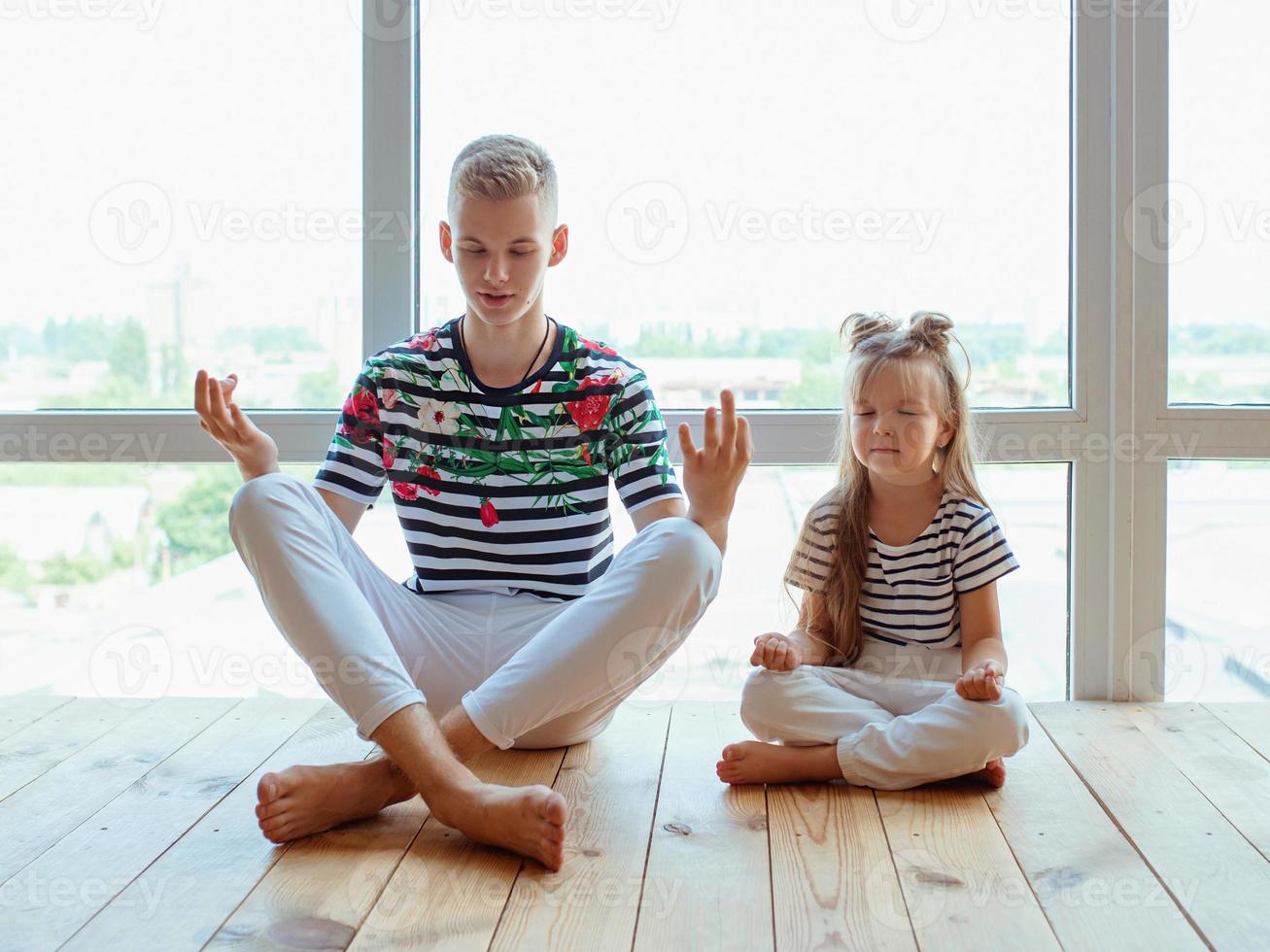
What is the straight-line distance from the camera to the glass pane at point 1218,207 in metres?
1.84

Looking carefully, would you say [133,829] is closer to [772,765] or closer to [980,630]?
[772,765]

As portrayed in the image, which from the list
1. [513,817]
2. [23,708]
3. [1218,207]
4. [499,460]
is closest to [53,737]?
[23,708]

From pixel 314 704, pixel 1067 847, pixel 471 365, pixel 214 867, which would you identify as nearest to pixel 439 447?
pixel 471 365

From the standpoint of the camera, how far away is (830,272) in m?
1.91

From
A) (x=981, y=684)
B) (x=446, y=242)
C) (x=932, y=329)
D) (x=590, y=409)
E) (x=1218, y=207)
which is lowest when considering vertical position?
(x=981, y=684)

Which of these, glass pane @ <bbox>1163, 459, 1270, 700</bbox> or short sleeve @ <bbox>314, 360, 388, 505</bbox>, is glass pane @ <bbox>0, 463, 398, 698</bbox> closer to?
short sleeve @ <bbox>314, 360, 388, 505</bbox>

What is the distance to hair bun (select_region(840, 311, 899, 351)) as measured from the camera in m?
1.64

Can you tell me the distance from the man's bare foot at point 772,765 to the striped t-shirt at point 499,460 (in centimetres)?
32

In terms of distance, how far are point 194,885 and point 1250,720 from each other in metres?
1.46

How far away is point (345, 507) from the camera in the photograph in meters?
1.59

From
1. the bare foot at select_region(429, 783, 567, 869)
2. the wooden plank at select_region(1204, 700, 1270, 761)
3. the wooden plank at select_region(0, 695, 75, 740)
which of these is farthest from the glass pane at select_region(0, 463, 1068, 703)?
the bare foot at select_region(429, 783, 567, 869)

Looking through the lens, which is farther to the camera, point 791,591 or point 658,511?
point 791,591

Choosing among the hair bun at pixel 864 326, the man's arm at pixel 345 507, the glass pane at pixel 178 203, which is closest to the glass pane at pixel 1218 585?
the hair bun at pixel 864 326

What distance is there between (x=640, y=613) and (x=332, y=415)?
0.81m
